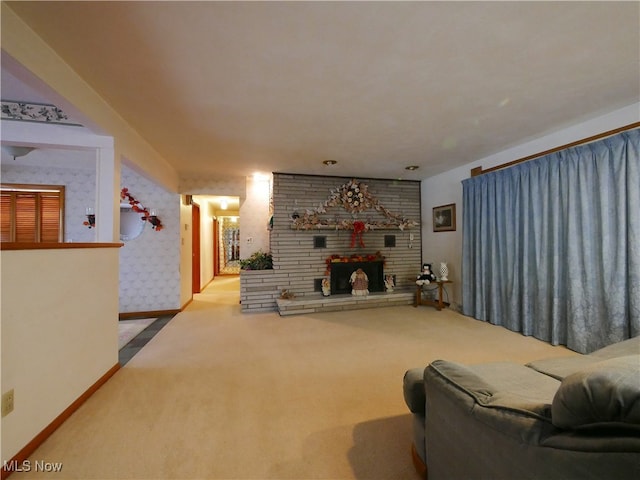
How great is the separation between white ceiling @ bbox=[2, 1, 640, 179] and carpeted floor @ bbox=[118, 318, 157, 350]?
236 centimetres

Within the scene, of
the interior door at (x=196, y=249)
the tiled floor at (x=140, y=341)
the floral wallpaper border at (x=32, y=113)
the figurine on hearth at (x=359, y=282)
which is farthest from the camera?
the interior door at (x=196, y=249)

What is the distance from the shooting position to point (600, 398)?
0.64m

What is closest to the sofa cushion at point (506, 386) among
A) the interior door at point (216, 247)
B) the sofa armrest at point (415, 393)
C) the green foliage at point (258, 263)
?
the sofa armrest at point (415, 393)

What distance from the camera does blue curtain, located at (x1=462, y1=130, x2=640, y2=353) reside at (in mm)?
2320

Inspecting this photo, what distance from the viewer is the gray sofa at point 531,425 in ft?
2.00

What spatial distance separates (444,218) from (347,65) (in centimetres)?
351

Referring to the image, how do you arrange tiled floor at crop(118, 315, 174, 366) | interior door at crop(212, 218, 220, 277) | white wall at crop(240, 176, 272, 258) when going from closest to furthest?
tiled floor at crop(118, 315, 174, 366)
white wall at crop(240, 176, 272, 258)
interior door at crop(212, 218, 220, 277)

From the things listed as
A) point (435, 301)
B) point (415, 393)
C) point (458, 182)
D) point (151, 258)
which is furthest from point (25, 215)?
point (458, 182)

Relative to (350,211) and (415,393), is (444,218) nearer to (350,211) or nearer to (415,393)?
(350,211)

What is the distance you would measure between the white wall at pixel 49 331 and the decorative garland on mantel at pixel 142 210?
7.17 ft

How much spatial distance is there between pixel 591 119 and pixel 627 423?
3199 mm

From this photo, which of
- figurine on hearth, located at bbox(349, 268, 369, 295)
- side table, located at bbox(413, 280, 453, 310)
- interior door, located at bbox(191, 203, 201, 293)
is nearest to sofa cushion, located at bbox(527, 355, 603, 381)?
side table, located at bbox(413, 280, 453, 310)

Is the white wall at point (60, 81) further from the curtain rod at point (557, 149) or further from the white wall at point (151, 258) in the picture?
the curtain rod at point (557, 149)

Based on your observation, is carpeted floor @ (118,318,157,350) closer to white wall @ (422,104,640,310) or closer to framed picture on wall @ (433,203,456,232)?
white wall @ (422,104,640,310)
